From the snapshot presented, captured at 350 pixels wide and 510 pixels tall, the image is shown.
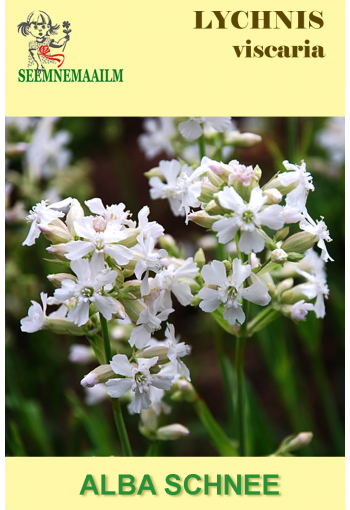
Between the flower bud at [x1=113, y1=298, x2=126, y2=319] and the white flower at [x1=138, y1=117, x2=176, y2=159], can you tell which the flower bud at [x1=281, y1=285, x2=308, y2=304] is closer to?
the flower bud at [x1=113, y1=298, x2=126, y2=319]

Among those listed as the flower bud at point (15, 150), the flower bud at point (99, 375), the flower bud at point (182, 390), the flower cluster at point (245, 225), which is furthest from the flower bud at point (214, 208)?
the flower bud at point (15, 150)

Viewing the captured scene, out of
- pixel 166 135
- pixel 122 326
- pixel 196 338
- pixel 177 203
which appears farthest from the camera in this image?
pixel 196 338

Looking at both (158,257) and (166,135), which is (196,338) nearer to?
(166,135)

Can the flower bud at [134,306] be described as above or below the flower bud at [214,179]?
below

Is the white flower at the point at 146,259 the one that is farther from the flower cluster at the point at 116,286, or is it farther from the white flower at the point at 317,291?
the white flower at the point at 317,291

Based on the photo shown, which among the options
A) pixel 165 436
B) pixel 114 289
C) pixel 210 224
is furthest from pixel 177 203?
pixel 165 436

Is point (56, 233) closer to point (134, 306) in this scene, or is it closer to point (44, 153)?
point (134, 306)

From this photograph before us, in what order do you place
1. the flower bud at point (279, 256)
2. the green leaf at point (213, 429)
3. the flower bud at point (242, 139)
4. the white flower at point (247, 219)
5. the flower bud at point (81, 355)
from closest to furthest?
the white flower at point (247, 219) → the flower bud at point (279, 256) → the green leaf at point (213, 429) → the flower bud at point (242, 139) → the flower bud at point (81, 355)

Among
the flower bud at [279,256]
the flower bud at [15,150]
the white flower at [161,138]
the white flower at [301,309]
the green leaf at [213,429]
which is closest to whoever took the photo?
the flower bud at [279,256]
